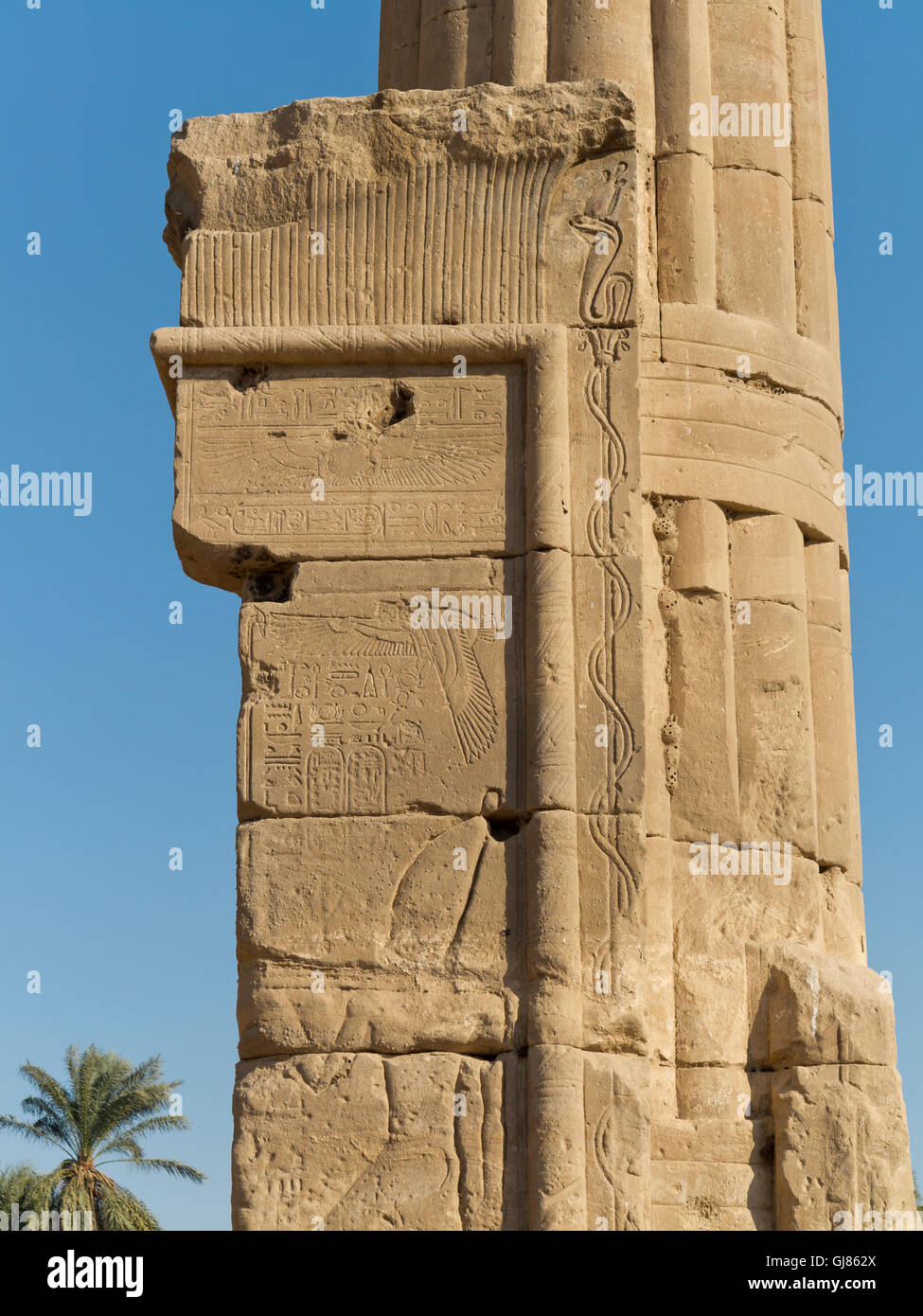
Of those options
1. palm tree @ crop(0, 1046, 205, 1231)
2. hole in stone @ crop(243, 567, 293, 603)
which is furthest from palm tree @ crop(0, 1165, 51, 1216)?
hole in stone @ crop(243, 567, 293, 603)

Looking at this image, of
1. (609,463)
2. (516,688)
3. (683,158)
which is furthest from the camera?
(683,158)

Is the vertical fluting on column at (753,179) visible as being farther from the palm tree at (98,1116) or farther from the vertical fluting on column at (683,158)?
the palm tree at (98,1116)

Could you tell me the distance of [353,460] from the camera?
7559mm

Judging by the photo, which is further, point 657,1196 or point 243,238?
point 243,238

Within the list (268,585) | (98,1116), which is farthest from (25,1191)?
(268,585)

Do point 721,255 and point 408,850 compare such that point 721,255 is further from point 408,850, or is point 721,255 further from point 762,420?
point 408,850

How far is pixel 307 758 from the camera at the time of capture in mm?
7277

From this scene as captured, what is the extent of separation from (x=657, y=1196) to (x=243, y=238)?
3.98m

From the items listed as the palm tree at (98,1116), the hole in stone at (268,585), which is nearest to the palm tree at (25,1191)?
the palm tree at (98,1116)

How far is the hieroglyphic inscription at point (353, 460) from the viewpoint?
7.46 m

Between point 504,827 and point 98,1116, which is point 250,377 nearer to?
point 504,827

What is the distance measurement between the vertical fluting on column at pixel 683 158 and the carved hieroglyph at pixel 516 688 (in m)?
0.02

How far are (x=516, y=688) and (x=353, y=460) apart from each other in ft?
3.57
